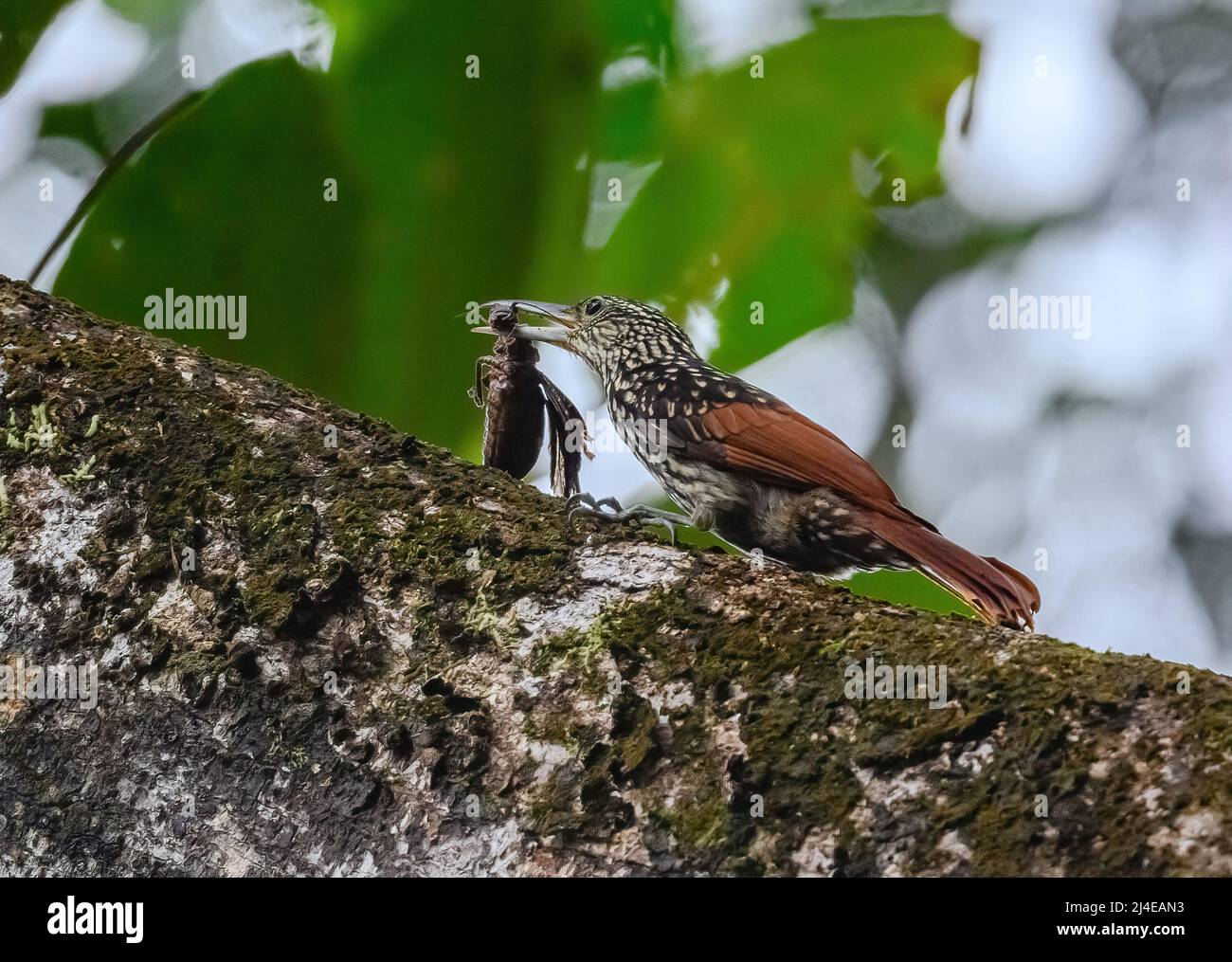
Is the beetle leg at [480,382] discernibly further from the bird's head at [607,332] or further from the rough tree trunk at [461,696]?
the rough tree trunk at [461,696]

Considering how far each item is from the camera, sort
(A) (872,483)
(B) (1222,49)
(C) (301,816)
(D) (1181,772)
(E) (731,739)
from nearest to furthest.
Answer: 1. (D) (1181,772)
2. (E) (731,739)
3. (C) (301,816)
4. (A) (872,483)
5. (B) (1222,49)

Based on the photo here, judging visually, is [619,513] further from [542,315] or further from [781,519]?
[542,315]

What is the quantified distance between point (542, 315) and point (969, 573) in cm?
106

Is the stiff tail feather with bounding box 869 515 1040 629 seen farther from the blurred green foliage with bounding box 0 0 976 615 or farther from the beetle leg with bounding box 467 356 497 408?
the beetle leg with bounding box 467 356 497 408

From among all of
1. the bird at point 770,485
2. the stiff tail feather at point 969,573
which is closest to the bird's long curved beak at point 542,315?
the bird at point 770,485

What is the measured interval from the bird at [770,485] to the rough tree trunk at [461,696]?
1.44 feet

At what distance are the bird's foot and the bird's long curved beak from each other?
0.55 m

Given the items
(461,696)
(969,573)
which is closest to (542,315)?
(969,573)

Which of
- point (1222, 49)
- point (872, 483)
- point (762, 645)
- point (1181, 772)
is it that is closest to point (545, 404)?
point (872, 483)

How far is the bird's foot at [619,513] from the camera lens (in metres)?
1.40

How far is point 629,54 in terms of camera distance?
261 cm

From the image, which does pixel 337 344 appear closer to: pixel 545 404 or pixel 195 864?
pixel 545 404

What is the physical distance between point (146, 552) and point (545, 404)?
114 centimetres

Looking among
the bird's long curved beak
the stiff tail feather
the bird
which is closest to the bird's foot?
the bird
